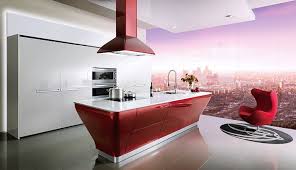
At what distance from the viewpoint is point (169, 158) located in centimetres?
292

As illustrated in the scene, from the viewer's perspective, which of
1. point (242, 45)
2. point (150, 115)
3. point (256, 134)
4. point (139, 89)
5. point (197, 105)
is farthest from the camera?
point (139, 89)

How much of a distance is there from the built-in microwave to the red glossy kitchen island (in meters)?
2.03

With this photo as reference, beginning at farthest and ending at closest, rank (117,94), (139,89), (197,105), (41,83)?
(139,89), (197,105), (41,83), (117,94)

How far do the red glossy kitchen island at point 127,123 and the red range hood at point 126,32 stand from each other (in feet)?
2.80

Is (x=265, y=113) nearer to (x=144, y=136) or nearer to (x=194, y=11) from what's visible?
(x=144, y=136)

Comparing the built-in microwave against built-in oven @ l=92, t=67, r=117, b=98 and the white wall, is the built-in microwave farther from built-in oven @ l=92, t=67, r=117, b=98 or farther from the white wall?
the white wall

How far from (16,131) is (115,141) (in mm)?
2354

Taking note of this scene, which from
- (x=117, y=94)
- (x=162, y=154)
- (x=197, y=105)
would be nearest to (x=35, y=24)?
(x=117, y=94)

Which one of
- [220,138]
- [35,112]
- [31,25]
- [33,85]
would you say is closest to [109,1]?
[31,25]

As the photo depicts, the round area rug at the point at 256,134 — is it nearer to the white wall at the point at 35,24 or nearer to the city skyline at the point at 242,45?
the city skyline at the point at 242,45

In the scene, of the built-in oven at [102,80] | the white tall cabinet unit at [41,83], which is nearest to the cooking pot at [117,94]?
the white tall cabinet unit at [41,83]

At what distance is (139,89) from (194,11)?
288 cm

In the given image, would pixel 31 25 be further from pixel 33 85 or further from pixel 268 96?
pixel 268 96

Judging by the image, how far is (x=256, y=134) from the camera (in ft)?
13.6
